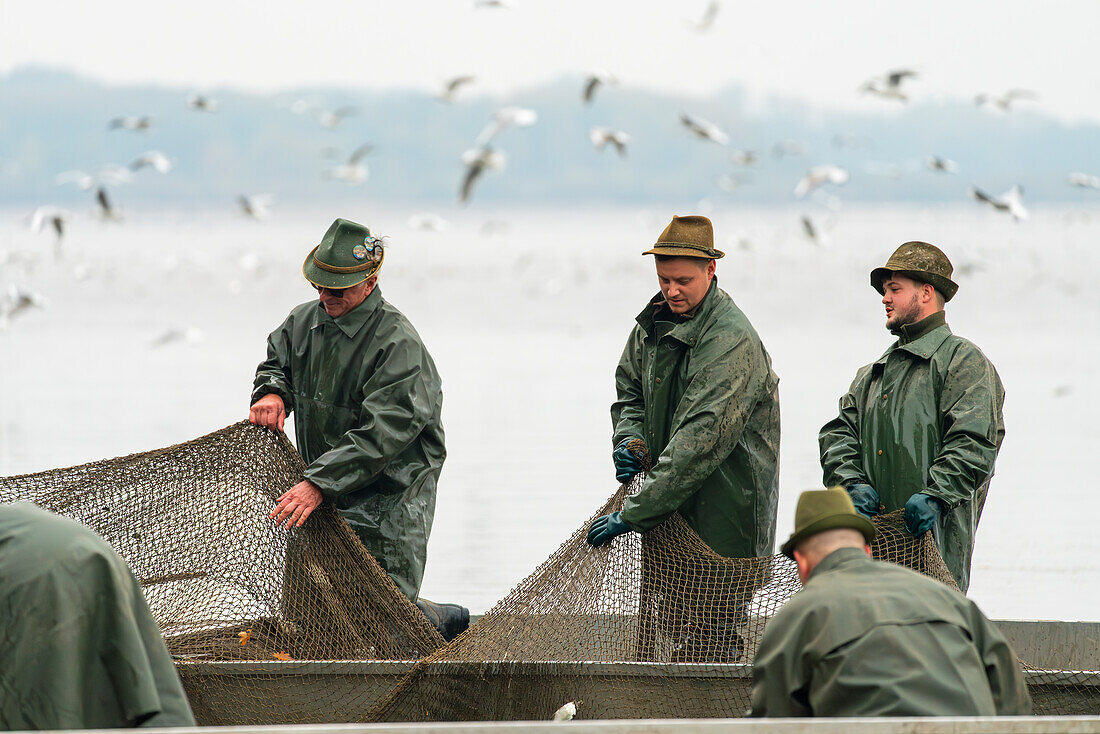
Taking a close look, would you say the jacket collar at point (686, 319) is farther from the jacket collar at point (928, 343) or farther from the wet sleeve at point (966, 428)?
the wet sleeve at point (966, 428)

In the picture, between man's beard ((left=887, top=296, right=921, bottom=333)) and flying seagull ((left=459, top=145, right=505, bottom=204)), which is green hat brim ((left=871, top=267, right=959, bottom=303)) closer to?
man's beard ((left=887, top=296, right=921, bottom=333))

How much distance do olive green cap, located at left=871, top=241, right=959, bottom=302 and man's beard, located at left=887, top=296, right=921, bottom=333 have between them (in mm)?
80

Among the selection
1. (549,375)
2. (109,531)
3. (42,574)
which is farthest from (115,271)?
(42,574)

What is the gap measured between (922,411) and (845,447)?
295 millimetres

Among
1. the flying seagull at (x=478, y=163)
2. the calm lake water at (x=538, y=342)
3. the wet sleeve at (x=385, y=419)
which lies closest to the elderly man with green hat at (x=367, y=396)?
the wet sleeve at (x=385, y=419)

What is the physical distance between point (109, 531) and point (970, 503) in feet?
8.80

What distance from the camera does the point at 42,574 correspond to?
2.42 meters

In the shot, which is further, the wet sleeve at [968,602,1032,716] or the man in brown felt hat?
the man in brown felt hat

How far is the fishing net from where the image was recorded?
4.14 m

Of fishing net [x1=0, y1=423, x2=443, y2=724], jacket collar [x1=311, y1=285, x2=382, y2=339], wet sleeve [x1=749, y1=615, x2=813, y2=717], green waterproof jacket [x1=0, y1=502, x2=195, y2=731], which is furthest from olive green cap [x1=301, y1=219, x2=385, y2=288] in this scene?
wet sleeve [x1=749, y1=615, x2=813, y2=717]

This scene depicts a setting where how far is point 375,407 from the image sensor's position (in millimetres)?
4297

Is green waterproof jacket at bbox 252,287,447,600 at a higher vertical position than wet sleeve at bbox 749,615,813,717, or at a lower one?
higher

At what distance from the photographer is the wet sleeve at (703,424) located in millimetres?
3967

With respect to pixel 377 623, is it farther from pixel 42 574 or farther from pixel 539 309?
pixel 539 309
